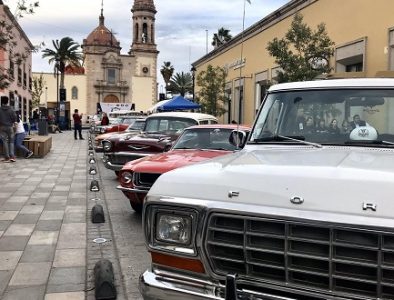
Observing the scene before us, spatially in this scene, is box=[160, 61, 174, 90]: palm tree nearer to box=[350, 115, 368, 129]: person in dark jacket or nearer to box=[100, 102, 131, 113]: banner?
box=[100, 102, 131, 113]: banner

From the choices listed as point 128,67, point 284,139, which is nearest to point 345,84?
point 284,139

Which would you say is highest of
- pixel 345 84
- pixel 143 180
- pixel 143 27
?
pixel 143 27

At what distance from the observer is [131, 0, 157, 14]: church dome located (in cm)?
8831

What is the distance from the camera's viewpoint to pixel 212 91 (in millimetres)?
29844

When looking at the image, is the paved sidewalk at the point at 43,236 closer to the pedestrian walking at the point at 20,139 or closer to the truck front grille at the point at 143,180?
the truck front grille at the point at 143,180

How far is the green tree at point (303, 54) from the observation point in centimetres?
1562

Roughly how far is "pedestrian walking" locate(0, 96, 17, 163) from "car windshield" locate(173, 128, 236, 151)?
339 inches

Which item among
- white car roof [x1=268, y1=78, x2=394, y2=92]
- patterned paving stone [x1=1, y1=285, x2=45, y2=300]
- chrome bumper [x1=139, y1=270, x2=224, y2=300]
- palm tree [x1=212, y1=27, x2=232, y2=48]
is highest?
palm tree [x1=212, y1=27, x2=232, y2=48]

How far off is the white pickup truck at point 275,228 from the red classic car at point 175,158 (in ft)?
10.8

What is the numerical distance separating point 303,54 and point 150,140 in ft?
25.7

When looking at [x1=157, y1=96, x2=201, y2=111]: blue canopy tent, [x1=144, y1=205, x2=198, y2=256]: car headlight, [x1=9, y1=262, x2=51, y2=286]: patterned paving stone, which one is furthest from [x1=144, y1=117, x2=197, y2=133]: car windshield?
[x1=157, y1=96, x2=201, y2=111]: blue canopy tent

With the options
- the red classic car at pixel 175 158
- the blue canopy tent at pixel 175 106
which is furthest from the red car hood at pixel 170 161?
the blue canopy tent at pixel 175 106

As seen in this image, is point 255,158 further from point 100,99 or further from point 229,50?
point 100,99

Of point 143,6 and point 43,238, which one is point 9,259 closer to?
point 43,238
